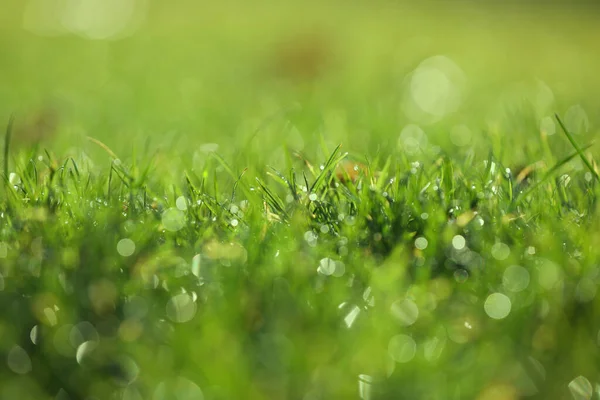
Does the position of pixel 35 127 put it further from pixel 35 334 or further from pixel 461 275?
pixel 461 275

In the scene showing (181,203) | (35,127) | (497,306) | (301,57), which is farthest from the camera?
(301,57)

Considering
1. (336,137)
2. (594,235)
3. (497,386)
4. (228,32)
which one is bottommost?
(228,32)

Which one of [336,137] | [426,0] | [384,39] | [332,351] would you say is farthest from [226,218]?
[426,0]

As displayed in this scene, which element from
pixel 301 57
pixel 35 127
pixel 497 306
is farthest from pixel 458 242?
pixel 301 57

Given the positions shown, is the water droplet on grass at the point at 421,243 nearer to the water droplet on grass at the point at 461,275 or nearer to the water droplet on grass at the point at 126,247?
the water droplet on grass at the point at 461,275

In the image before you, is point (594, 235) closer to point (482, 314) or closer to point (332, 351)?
point (482, 314)

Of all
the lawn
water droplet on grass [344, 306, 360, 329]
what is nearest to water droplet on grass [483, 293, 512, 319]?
the lawn

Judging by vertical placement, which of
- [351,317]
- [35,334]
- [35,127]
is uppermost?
[351,317]
